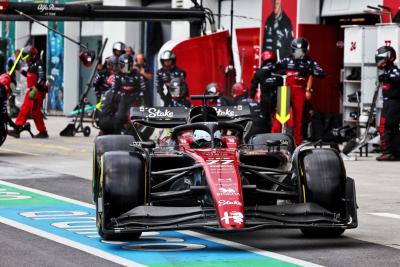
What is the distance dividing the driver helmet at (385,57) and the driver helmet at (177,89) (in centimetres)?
347

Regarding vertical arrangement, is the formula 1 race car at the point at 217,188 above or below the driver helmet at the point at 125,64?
below

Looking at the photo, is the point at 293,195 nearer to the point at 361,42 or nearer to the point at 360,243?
the point at 360,243

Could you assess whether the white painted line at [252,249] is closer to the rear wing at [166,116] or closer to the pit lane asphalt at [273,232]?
the pit lane asphalt at [273,232]

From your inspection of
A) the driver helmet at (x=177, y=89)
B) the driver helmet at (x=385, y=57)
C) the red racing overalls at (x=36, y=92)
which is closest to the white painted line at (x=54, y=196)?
the driver helmet at (x=177, y=89)

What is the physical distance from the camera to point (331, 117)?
82.3 ft

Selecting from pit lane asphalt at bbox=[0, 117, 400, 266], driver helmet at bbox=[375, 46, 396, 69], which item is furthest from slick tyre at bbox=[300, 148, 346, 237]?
driver helmet at bbox=[375, 46, 396, 69]

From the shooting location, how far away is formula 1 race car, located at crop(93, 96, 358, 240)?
9.63 metres

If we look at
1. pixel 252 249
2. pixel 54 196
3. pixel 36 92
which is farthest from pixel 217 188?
pixel 36 92

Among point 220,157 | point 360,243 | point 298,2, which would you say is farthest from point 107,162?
point 298,2

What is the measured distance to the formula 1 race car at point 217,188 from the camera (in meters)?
9.63

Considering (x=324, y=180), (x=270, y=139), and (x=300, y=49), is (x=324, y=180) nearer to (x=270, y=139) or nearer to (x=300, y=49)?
(x=270, y=139)

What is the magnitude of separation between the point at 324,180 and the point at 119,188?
1770 millimetres

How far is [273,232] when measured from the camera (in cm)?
1099

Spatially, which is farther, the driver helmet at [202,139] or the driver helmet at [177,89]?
the driver helmet at [177,89]
